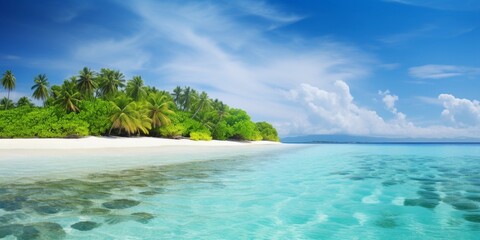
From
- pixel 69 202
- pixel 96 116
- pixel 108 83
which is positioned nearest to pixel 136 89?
pixel 108 83

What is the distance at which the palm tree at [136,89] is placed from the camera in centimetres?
6556

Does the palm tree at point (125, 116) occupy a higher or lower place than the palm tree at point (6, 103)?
lower

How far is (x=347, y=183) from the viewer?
1234 centimetres

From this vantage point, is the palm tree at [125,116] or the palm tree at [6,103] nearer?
the palm tree at [125,116]

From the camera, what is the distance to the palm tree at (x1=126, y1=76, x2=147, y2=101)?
65562mm

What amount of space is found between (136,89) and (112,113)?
16.3m

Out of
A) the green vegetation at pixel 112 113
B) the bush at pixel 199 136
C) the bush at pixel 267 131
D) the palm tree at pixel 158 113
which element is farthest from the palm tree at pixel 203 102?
the bush at pixel 267 131

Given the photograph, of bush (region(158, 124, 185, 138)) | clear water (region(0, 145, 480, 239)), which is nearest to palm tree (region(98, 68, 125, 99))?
bush (region(158, 124, 185, 138))

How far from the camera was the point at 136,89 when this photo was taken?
65.7 metres

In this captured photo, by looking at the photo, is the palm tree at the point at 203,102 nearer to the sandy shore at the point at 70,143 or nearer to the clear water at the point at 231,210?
the sandy shore at the point at 70,143

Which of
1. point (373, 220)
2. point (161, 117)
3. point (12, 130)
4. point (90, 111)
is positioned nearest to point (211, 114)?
point (161, 117)

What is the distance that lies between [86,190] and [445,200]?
10.1 meters

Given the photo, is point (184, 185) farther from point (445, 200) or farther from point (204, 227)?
point (445, 200)

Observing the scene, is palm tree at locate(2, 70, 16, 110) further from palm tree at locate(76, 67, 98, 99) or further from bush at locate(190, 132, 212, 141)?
bush at locate(190, 132, 212, 141)
